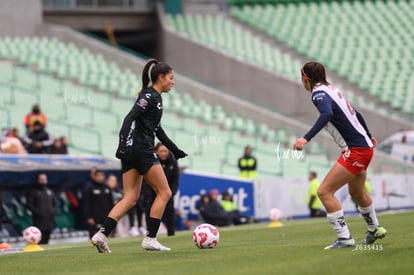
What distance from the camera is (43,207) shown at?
23.7m

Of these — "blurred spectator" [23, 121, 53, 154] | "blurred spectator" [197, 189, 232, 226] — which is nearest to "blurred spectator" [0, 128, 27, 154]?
"blurred spectator" [23, 121, 53, 154]

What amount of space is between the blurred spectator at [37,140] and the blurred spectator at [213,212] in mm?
4156

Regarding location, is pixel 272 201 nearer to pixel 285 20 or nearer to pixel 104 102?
pixel 104 102

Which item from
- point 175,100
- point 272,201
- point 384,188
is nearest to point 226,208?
point 272,201

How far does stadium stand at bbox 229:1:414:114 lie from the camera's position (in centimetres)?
4319

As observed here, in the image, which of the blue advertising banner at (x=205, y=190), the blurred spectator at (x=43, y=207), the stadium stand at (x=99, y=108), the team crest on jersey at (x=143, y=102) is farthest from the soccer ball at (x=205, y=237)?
the stadium stand at (x=99, y=108)

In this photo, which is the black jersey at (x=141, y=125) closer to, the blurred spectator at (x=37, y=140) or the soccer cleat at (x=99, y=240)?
the soccer cleat at (x=99, y=240)

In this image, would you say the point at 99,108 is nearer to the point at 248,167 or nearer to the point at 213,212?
the point at 248,167

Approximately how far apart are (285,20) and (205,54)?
5.25 meters

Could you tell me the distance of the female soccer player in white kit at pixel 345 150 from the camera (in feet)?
42.0

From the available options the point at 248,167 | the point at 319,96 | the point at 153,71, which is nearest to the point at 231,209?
the point at 248,167

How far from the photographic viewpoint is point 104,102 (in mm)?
36781

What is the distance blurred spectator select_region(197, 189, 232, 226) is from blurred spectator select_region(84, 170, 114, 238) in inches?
173

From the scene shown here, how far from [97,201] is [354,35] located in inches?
963
